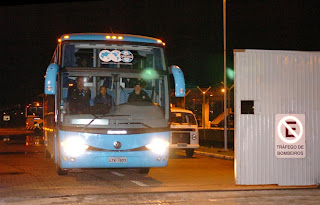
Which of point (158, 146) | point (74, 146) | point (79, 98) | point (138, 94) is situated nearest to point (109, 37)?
point (138, 94)

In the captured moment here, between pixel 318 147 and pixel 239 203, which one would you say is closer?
pixel 239 203

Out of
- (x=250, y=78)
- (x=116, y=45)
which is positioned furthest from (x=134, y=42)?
(x=250, y=78)

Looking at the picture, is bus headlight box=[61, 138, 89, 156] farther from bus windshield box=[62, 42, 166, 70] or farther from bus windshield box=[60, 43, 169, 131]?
bus windshield box=[62, 42, 166, 70]

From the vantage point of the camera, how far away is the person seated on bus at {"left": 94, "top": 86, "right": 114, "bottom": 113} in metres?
11.8

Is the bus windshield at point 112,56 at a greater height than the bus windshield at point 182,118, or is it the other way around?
the bus windshield at point 112,56

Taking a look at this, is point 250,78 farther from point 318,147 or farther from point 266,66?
point 318,147

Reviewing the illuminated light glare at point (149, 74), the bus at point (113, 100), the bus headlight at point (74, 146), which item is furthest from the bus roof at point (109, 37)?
the bus headlight at point (74, 146)

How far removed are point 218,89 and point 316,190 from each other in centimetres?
3951

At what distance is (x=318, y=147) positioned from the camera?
1149cm

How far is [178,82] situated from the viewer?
11.9m

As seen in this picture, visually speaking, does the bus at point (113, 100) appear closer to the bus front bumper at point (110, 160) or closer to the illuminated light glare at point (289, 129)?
the bus front bumper at point (110, 160)

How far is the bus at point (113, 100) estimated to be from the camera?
11.7 metres

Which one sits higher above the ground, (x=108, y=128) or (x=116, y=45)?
(x=116, y=45)

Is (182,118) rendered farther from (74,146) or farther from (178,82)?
(74,146)
